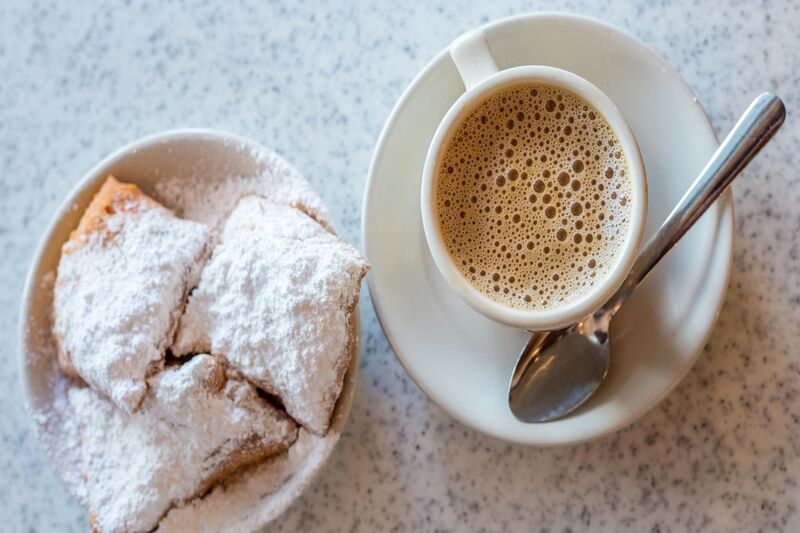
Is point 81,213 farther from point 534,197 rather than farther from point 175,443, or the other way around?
point 534,197

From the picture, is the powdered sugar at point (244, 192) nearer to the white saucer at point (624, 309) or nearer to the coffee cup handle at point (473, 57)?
the white saucer at point (624, 309)

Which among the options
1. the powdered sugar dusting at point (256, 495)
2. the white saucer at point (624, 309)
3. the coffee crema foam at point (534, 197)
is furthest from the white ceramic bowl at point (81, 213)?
the coffee crema foam at point (534, 197)

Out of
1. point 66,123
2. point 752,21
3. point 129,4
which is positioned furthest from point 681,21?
point 66,123

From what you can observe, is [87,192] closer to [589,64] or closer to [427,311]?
[427,311]

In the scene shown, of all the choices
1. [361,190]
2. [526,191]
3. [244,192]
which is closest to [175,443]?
[244,192]

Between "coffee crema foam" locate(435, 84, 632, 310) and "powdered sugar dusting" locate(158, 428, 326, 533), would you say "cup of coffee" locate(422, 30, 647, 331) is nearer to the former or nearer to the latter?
"coffee crema foam" locate(435, 84, 632, 310)

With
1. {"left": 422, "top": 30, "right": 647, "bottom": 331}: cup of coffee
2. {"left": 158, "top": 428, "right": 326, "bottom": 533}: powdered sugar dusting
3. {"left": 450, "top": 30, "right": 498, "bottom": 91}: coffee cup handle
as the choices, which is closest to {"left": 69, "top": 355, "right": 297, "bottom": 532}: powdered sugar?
{"left": 158, "top": 428, "right": 326, "bottom": 533}: powdered sugar dusting
